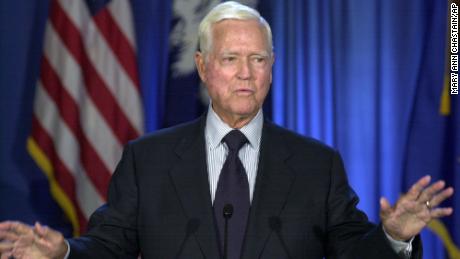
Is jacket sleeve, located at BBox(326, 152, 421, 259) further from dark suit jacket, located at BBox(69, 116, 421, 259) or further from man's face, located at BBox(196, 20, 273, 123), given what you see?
man's face, located at BBox(196, 20, 273, 123)

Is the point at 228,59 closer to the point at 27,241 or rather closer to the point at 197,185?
the point at 197,185

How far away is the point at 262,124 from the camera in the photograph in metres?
2.26

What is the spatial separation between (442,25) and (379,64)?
33 centimetres

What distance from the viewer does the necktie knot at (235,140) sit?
7.02 ft

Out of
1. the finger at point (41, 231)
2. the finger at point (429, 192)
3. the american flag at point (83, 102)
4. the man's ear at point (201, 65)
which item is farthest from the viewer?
the american flag at point (83, 102)

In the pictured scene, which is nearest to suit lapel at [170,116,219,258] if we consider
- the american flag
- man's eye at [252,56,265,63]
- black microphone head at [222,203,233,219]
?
black microphone head at [222,203,233,219]

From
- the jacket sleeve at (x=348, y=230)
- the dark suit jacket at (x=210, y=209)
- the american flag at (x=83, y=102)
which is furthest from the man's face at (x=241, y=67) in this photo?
the american flag at (x=83, y=102)

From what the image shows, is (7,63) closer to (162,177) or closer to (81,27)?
(81,27)

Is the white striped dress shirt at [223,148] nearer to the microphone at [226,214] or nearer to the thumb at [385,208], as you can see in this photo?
the microphone at [226,214]

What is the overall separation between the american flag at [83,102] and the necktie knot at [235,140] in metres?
1.62

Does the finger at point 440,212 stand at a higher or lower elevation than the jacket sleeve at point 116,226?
higher

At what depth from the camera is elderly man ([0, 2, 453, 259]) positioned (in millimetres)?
1996

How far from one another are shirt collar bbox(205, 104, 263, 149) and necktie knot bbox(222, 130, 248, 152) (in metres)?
0.02

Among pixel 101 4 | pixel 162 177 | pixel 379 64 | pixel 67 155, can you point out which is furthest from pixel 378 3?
pixel 162 177
